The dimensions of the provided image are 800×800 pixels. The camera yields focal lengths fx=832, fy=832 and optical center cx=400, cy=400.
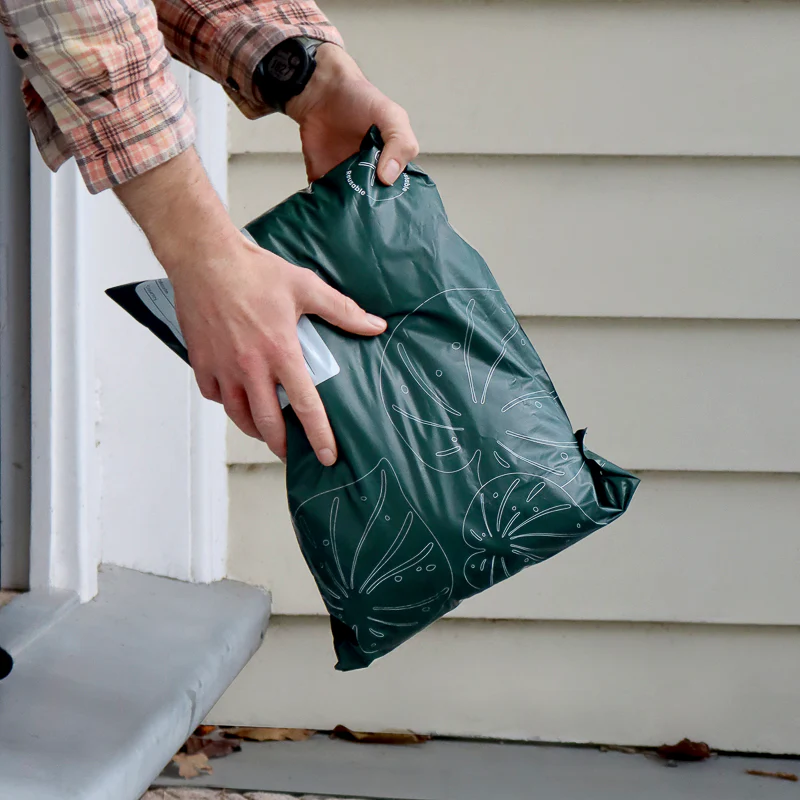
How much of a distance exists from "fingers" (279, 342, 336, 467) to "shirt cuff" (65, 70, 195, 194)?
203mm

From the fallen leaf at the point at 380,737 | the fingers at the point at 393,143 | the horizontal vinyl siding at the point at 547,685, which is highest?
the fingers at the point at 393,143

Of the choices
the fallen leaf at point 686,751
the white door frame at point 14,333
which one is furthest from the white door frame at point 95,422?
the fallen leaf at point 686,751

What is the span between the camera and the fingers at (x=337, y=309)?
0.78 metres

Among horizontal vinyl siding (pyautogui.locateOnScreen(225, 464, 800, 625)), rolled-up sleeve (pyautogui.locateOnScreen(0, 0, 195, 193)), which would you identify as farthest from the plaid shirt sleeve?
horizontal vinyl siding (pyautogui.locateOnScreen(225, 464, 800, 625))

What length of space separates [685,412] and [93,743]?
3.36ft

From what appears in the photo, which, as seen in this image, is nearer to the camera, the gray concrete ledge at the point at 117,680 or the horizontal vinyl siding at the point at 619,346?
the gray concrete ledge at the point at 117,680

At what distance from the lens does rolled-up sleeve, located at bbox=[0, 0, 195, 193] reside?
0.66 meters

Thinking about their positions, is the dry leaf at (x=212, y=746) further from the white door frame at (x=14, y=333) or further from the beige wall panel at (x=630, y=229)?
the beige wall panel at (x=630, y=229)

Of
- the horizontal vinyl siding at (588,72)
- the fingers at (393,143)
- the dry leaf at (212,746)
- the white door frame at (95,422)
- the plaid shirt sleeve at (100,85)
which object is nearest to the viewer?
the plaid shirt sleeve at (100,85)

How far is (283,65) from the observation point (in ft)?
3.18

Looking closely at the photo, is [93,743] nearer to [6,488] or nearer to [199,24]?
[6,488]

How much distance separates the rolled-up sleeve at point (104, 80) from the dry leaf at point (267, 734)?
43.3 inches

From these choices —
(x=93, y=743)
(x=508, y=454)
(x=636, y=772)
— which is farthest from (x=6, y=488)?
(x=636, y=772)

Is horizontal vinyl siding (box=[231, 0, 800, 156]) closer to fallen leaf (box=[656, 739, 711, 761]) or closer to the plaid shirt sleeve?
the plaid shirt sleeve
